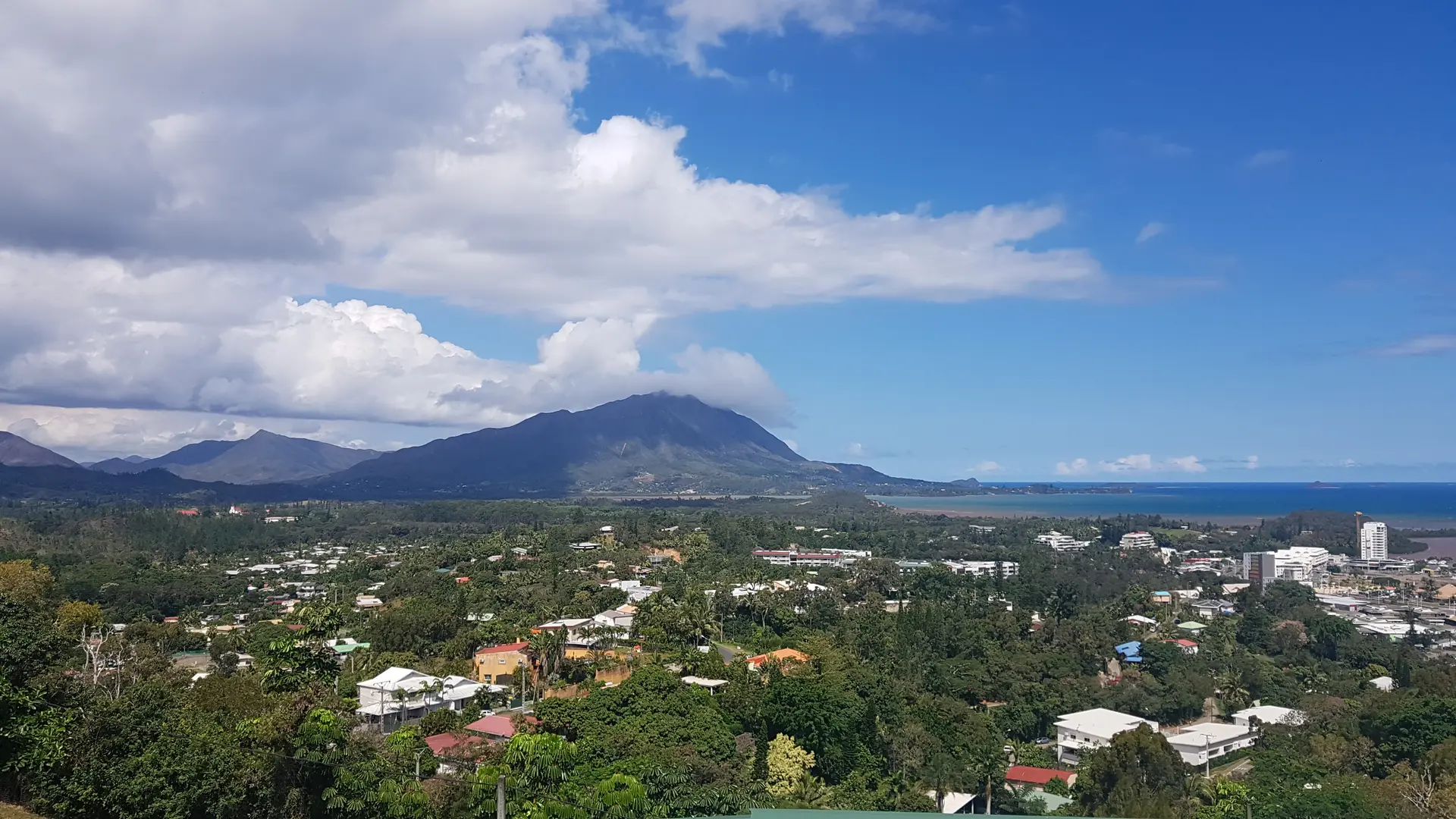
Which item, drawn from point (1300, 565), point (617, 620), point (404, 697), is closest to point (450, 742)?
point (404, 697)

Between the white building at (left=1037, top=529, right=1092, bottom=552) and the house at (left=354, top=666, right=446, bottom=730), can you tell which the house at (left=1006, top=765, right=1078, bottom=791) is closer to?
the house at (left=354, top=666, right=446, bottom=730)

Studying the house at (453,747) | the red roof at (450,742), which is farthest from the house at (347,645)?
the house at (453,747)

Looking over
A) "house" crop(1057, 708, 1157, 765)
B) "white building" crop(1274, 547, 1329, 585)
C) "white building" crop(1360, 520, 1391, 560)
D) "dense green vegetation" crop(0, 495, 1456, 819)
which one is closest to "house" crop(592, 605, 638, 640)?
"dense green vegetation" crop(0, 495, 1456, 819)

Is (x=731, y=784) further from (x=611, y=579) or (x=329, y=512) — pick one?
(x=329, y=512)

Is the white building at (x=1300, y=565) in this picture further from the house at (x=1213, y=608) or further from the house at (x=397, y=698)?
the house at (x=397, y=698)

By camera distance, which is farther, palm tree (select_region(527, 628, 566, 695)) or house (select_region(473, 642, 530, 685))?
house (select_region(473, 642, 530, 685))

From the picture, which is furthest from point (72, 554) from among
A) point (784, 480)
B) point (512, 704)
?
point (784, 480)

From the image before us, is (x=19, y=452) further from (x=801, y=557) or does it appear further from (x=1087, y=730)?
(x=1087, y=730)
